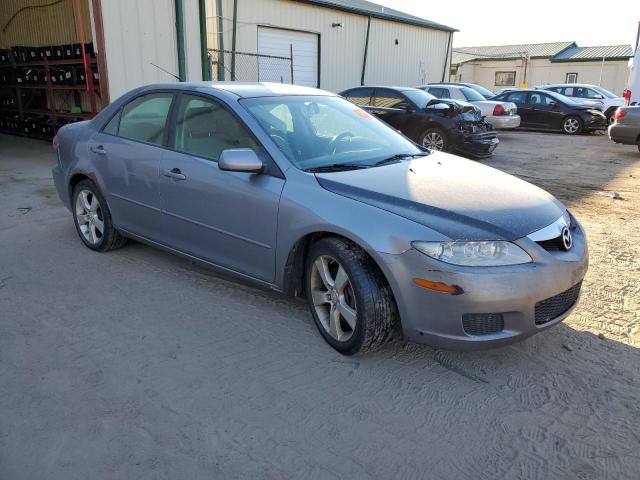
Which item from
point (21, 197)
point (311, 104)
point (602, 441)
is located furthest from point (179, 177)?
point (21, 197)

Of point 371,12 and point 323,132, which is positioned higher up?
point 371,12

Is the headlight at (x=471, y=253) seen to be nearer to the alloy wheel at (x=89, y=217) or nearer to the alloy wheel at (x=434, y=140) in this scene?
the alloy wheel at (x=89, y=217)

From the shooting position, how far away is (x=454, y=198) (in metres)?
3.07

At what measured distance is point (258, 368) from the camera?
3.06m

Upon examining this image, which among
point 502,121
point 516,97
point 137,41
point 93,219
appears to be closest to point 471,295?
point 93,219

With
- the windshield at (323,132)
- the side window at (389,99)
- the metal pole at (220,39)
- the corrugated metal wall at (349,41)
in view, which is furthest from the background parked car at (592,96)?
the windshield at (323,132)

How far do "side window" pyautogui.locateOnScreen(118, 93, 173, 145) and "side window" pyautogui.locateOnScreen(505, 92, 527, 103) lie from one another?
16185 millimetres

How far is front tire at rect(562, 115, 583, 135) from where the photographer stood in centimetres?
1688

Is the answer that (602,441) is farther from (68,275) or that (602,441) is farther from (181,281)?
(68,275)

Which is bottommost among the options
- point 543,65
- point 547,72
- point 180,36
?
point 547,72

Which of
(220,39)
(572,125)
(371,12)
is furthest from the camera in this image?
(371,12)

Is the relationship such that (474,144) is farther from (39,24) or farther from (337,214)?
(39,24)

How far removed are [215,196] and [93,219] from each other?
72.9 inches

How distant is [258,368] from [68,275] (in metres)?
2.19
